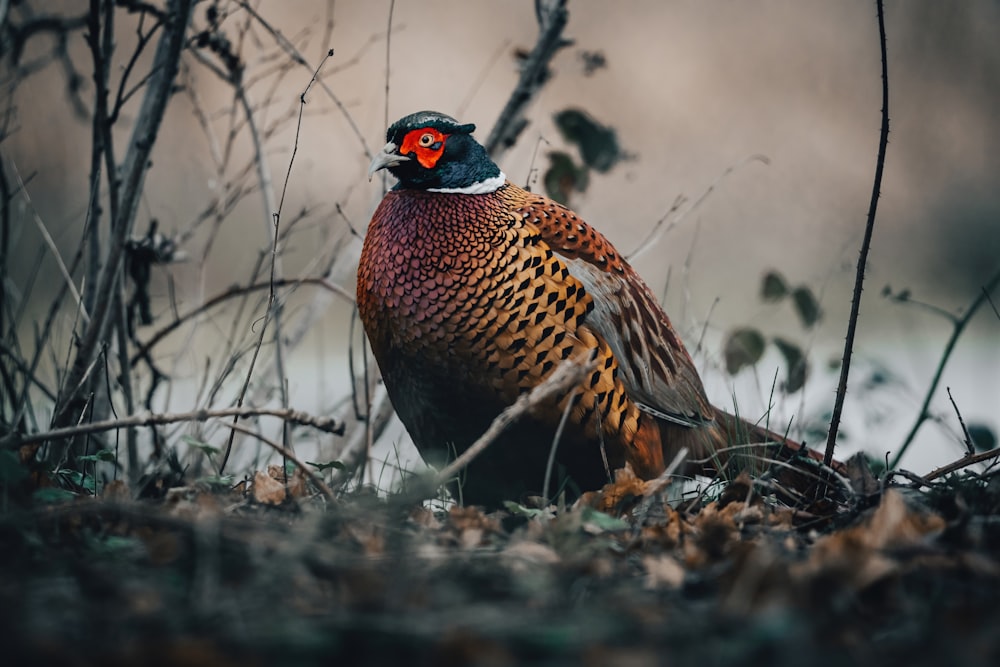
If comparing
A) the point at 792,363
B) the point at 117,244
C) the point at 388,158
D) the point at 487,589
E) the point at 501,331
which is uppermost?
the point at 388,158

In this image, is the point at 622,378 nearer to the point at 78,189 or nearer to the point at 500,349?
the point at 500,349

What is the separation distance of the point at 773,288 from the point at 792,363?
366 millimetres

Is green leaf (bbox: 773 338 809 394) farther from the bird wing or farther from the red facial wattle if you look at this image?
the red facial wattle

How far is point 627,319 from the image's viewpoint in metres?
3.05

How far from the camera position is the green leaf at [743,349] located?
389 cm

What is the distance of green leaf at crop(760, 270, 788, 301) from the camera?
3.95 meters

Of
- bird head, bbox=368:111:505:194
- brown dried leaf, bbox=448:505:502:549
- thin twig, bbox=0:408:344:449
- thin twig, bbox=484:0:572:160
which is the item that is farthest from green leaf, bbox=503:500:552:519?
thin twig, bbox=484:0:572:160

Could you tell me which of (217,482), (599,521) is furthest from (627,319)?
(217,482)

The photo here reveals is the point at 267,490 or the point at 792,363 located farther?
the point at 792,363

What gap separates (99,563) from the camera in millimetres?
1669

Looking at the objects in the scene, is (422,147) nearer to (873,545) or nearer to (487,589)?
(487,589)

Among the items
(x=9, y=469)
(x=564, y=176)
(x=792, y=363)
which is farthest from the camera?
(x=792, y=363)

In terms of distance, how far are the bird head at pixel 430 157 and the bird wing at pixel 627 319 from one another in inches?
8.5

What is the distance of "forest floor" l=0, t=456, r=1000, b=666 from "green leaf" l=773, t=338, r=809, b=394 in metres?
1.80
